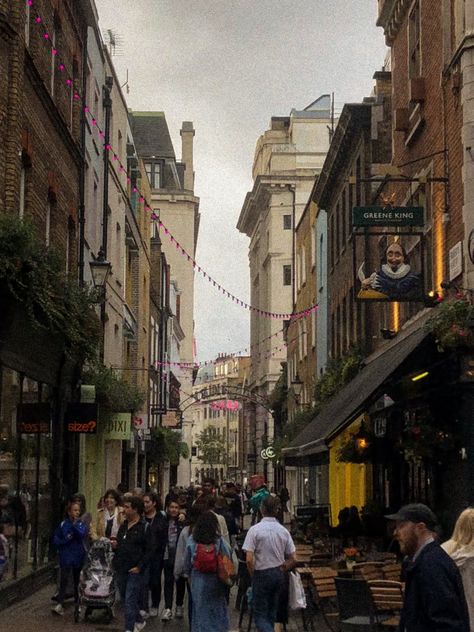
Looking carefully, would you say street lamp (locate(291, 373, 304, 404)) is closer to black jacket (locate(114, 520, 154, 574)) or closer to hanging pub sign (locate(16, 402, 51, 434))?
hanging pub sign (locate(16, 402, 51, 434))

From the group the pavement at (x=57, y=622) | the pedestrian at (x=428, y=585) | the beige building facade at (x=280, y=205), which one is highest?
the beige building facade at (x=280, y=205)

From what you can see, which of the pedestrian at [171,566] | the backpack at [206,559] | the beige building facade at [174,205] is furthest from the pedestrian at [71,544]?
the beige building facade at [174,205]

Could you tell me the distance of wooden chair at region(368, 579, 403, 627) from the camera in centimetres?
1252

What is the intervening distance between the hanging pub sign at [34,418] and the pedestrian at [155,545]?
2914 millimetres

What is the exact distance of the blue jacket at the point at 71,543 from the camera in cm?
1731

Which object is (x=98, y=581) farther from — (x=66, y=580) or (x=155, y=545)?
(x=155, y=545)

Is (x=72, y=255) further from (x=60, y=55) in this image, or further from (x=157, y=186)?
(x=157, y=186)

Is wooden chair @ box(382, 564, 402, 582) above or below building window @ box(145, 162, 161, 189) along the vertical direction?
below

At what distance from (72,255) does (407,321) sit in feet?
24.6

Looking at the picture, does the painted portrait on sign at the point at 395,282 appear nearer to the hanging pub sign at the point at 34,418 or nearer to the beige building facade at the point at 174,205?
the hanging pub sign at the point at 34,418

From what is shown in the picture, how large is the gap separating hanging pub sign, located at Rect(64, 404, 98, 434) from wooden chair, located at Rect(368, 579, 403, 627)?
39.6 feet

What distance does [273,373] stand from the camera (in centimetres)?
9044

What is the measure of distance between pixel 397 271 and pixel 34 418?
20.9 ft

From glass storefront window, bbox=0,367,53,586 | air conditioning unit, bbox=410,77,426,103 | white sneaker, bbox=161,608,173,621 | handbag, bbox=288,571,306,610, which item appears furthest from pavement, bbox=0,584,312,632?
air conditioning unit, bbox=410,77,426,103
